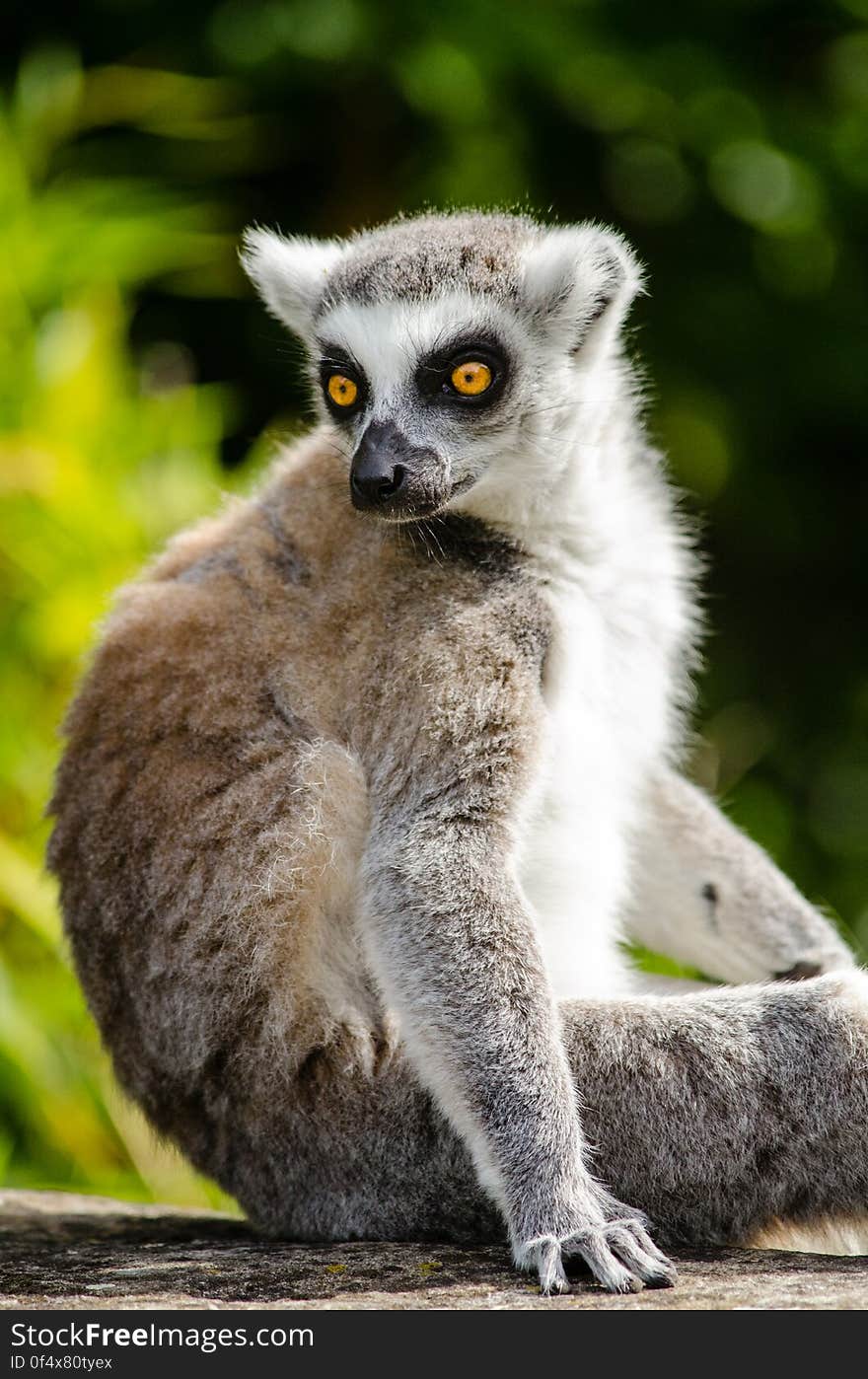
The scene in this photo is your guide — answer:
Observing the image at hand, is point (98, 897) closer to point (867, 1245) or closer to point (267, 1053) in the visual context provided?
point (267, 1053)

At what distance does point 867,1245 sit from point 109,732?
1.76 m

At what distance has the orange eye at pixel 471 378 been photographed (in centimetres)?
340

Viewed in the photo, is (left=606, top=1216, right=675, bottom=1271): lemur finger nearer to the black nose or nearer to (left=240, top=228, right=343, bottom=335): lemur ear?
the black nose

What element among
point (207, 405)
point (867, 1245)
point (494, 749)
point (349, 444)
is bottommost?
point (867, 1245)

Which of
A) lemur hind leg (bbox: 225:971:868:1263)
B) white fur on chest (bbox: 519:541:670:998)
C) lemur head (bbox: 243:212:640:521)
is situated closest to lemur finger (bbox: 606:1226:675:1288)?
lemur hind leg (bbox: 225:971:868:1263)

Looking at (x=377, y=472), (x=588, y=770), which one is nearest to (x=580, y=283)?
(x=377, y=472)

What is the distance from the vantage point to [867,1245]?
2908 millimetres

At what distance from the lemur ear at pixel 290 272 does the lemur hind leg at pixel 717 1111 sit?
1807mm

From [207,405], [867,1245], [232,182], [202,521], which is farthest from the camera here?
[232,182]

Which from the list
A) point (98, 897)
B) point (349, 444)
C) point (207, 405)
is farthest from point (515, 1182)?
point (207, 405)

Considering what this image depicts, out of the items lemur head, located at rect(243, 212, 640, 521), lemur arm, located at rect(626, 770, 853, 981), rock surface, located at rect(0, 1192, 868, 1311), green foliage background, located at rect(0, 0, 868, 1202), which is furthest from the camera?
green foliage background, located at rect(0, 0, 868, 1202)

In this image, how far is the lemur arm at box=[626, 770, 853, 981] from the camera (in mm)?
3973

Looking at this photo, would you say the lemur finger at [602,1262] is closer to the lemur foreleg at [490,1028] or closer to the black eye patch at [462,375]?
the lemur foreleg at [490,1028]

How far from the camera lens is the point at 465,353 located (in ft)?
11.2
